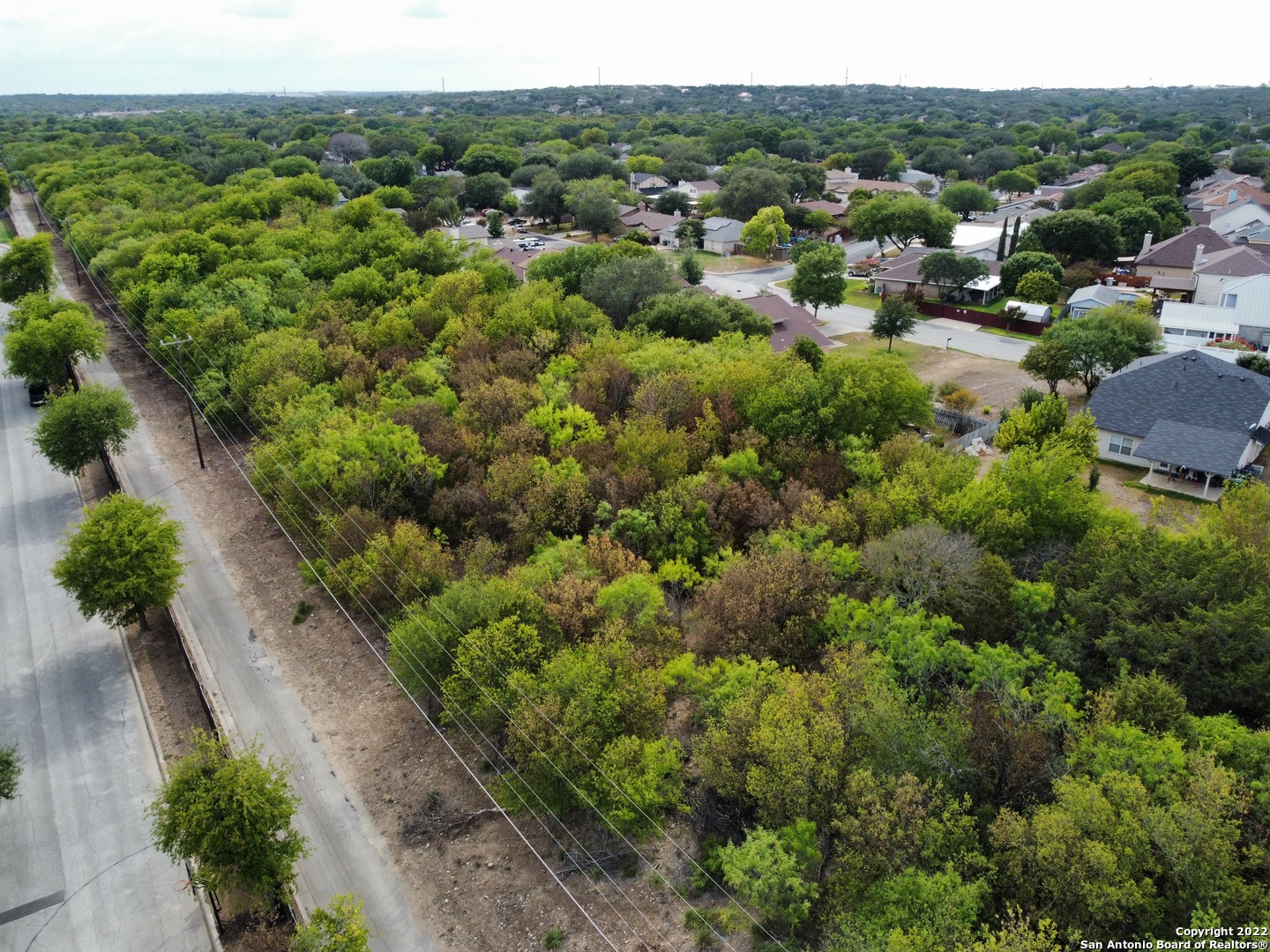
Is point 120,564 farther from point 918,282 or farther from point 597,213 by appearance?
point 597,213

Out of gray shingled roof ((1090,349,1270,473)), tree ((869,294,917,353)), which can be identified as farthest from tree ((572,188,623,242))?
gray shingled roof ((1090,349,1270,473))

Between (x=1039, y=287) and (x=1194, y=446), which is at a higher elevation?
(x=1039, y=287)

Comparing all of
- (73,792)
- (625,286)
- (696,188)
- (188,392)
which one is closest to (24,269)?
(188,392)

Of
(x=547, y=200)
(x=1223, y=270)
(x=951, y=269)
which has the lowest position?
(x=951, y=269)

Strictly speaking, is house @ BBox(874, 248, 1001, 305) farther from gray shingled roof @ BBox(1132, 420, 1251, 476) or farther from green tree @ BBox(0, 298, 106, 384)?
green tree @ BBox(0, 298, 106, 384)

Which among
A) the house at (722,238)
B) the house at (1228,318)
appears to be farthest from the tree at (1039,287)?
the house at (722,238)

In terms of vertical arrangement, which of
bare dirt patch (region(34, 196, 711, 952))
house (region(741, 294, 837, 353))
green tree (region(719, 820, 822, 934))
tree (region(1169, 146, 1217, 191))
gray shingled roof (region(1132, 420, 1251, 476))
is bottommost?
bare dirt patch (region(34, 196, 711, 952))

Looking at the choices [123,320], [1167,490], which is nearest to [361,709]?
[1167,490]
